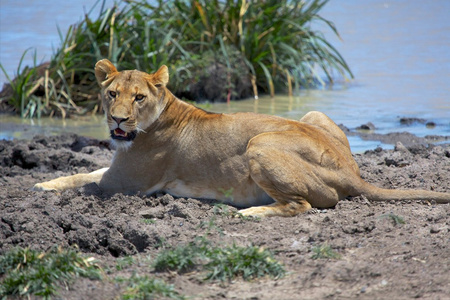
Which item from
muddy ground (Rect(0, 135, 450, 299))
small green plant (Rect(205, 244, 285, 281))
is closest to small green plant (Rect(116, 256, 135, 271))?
muddy ground (Rect(0, 135, 450, 299))

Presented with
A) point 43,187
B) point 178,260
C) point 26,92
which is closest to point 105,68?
point 43,187

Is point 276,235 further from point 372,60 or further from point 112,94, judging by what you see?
point 372,60

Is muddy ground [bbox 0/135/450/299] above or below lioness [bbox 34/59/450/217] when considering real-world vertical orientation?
below

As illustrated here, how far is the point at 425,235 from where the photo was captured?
5.02 m

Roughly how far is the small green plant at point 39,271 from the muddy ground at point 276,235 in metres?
0.09

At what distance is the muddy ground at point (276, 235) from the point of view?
4.24 meters

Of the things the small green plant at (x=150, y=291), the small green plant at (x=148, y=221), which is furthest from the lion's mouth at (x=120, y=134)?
the small green plant at (x=150, y=291)

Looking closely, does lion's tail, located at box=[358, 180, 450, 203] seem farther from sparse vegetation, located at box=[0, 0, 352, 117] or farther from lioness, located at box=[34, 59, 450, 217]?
sparse vegetation, located at box=[0, 0, 352, 117]

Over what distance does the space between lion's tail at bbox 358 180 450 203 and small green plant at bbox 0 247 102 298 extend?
2562 mm

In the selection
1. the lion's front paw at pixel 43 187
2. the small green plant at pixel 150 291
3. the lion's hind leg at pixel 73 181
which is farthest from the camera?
the lion's hind leg at pixel 73 181

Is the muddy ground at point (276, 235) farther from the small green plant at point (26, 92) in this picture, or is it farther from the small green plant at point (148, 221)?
the small green plant at point (26, 92)

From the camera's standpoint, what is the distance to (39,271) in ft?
14.1

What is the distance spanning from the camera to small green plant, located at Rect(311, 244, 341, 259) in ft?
15.4

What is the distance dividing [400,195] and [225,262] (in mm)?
2074
